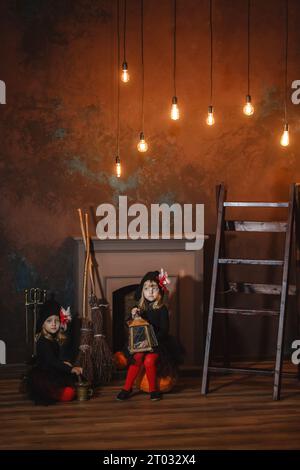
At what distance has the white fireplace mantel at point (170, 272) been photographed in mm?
6648

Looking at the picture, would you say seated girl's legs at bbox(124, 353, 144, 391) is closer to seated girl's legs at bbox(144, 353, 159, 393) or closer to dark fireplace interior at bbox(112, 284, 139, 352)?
seated girl's legs at bbox(144, 353, 159, 393)

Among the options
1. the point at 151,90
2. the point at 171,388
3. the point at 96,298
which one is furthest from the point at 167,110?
the point at 171,388

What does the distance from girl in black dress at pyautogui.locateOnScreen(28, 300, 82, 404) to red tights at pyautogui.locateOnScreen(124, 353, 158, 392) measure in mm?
387

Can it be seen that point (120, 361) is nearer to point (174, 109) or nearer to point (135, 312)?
point (135, 312)

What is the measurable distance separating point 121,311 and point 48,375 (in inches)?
46.4

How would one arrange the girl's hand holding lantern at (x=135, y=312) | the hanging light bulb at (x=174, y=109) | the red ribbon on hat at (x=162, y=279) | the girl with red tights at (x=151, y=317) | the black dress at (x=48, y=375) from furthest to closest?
1. the hanging light bulb at (x=174, y=109)
2. the red ribbon on hat at (x=162, y=279)
3. the girl's hand holding lantern at (x=135, y=312)
4. the girl with red tights at (x=151, y=317)
5. the black dress at (x=48, y=375)

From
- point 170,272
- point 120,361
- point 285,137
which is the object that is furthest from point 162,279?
point 285,137

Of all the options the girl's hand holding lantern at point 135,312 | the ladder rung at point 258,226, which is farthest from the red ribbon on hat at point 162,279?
the ladder rung at point 258,226

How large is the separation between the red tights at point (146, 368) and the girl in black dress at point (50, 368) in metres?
0.39

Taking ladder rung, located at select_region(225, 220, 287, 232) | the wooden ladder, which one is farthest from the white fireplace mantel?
ladder rung, located at select_region(225, 220, 287, 232)

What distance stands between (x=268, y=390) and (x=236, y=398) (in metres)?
0.38

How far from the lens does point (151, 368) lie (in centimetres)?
598

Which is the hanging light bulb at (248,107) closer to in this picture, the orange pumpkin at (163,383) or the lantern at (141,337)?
the lantern at (141,337)

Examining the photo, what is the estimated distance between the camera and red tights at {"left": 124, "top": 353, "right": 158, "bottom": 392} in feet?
19.5
